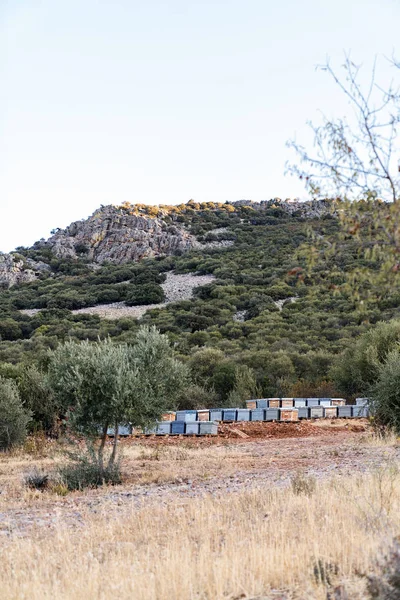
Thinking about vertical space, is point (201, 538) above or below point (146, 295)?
below

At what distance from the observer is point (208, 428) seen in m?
27.6

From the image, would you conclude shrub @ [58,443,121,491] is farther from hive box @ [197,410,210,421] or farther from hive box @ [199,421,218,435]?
hive box @ [197,410,210,421]

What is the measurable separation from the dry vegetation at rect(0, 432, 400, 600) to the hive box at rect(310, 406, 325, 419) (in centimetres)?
1664

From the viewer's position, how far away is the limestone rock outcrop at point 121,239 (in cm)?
9506

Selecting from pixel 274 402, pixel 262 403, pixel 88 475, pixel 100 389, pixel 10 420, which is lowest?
pixel 88 475

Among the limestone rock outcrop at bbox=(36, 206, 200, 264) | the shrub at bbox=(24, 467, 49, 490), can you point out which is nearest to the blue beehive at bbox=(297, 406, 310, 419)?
the shrub at bbox=(24, 467, 49, 490)

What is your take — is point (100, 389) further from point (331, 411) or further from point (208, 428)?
point (331, 411)

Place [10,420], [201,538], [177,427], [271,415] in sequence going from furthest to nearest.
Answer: [271,415] < [177,427] < [10,420] < [201,538]

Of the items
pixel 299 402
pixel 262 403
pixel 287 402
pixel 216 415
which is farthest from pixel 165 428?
pixel 299 402

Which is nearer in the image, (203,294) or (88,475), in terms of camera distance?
(88,475)

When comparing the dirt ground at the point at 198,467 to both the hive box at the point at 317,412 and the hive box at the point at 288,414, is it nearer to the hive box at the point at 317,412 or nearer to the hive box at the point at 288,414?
the hive box at the point at 288,414

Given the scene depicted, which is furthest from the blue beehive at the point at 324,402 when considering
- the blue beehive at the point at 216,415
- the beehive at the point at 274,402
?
the blue beehive at the point at 216,415

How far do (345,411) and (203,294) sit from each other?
39154 mm

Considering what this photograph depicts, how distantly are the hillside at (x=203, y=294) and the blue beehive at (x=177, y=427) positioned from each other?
744cm
